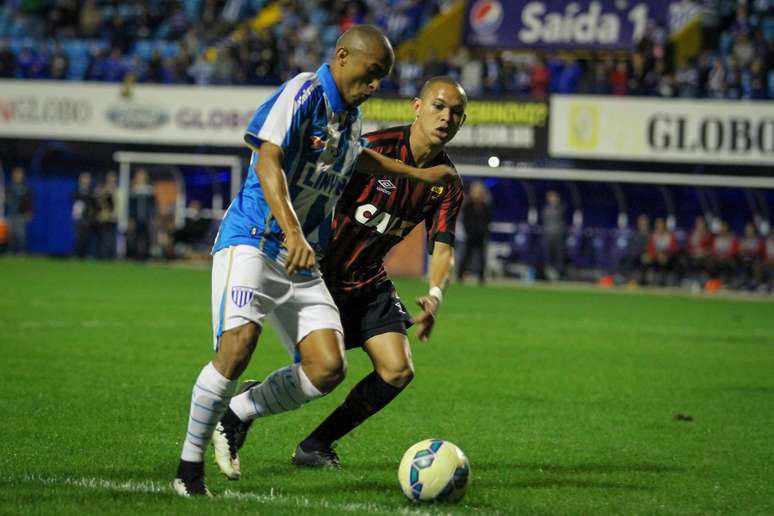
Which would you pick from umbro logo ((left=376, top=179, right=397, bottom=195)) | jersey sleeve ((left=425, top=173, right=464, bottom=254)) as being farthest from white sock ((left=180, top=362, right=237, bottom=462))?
jersey sleeve ((left=425, top=173, right=464, bottom=254))

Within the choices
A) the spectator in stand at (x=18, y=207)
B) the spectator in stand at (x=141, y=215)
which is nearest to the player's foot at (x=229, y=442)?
the spectator in stand at (x=141, y=215)

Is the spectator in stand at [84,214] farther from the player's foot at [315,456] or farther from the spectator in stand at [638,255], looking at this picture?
the player's foot at [315,456]

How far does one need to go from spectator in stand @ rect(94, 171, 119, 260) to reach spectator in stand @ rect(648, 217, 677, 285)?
12.7 m

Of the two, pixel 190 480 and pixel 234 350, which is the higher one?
pixel 234 350

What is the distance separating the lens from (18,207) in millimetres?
31422

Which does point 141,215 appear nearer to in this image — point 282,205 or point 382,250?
point 382,250

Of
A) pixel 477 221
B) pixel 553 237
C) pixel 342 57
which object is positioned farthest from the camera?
pixel 553 237

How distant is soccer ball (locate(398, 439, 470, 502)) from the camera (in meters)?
6.10

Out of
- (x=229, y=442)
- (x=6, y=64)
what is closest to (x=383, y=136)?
(x=229, y=442)

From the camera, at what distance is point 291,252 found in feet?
18.0

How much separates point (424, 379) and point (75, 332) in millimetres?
4779

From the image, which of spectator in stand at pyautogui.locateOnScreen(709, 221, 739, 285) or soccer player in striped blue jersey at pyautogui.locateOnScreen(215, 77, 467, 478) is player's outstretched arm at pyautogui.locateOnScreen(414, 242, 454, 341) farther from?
A: spectator in stand at pyautogui.locateOnScreen(709, 221, 739, 285)

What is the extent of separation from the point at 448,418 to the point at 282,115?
13.1 feet

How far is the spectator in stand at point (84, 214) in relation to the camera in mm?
30703
